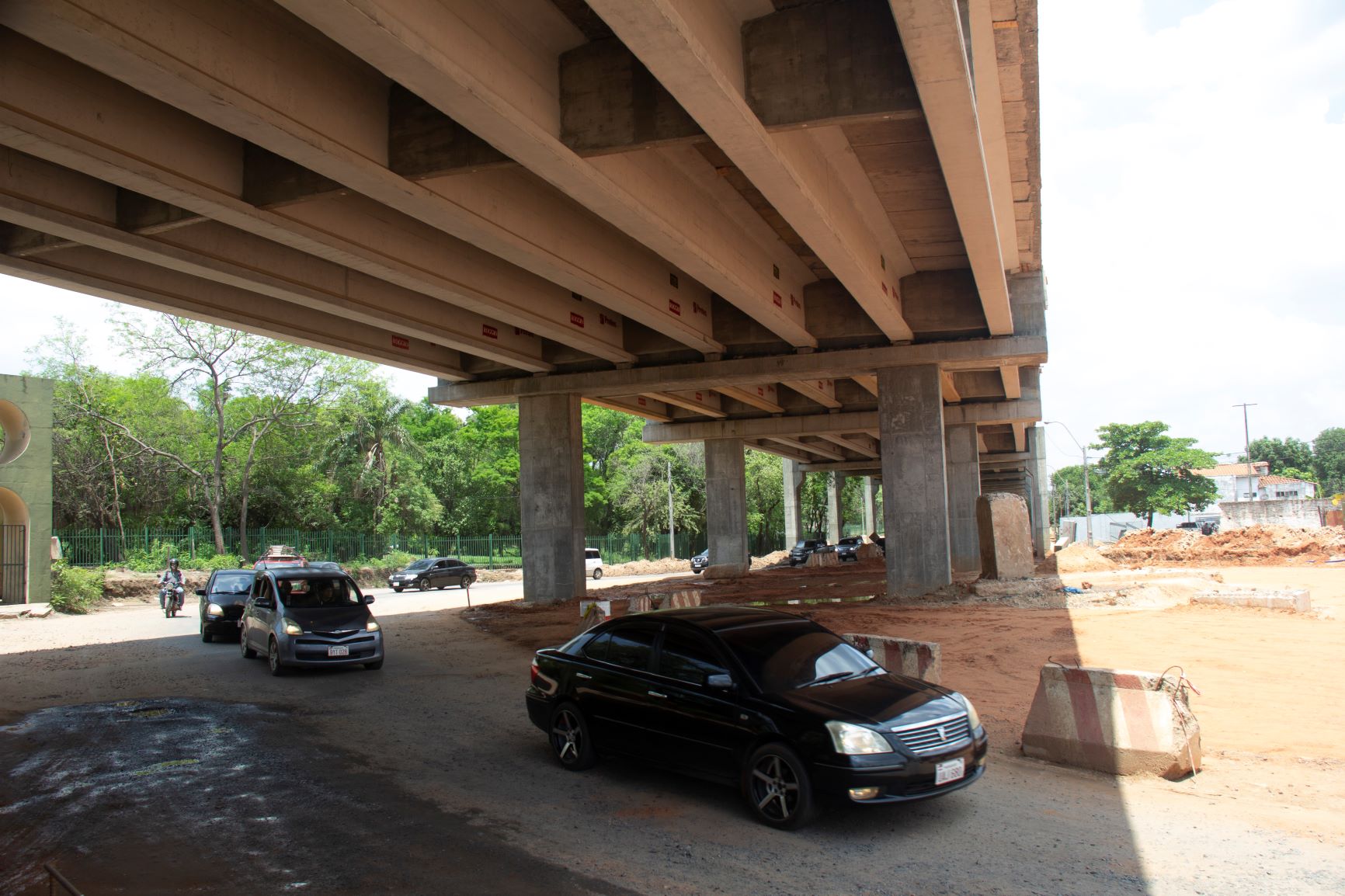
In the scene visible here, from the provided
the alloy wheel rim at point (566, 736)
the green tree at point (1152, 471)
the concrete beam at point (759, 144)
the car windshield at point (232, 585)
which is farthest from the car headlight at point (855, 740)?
the green tree at point (1152, 471)

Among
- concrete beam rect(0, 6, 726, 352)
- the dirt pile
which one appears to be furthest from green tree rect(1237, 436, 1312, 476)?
concrete beam rect(0, 6, 726, 352)

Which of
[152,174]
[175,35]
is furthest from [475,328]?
[175,35]

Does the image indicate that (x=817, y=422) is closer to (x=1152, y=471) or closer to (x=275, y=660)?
(x=275, y=660)

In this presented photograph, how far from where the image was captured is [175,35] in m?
7.93

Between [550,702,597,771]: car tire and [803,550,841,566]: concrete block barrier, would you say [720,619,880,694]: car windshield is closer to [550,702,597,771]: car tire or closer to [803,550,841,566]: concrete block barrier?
[550,702,597,771]: car tire

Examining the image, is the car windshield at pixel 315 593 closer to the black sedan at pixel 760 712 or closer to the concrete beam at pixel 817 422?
the black sedan at pixel 760 712

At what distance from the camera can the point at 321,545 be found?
158 feet

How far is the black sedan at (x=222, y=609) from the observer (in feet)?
63.1

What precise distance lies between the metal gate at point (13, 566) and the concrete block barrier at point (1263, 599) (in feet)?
105

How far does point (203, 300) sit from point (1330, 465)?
496ft

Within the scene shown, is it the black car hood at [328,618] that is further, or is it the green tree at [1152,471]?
the green tree at [1152,471]

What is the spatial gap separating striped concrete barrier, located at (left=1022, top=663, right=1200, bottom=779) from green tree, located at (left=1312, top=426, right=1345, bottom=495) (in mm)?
135500

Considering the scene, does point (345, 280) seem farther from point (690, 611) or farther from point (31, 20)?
point (690, 611)

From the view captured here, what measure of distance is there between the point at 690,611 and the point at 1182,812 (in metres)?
3.91
